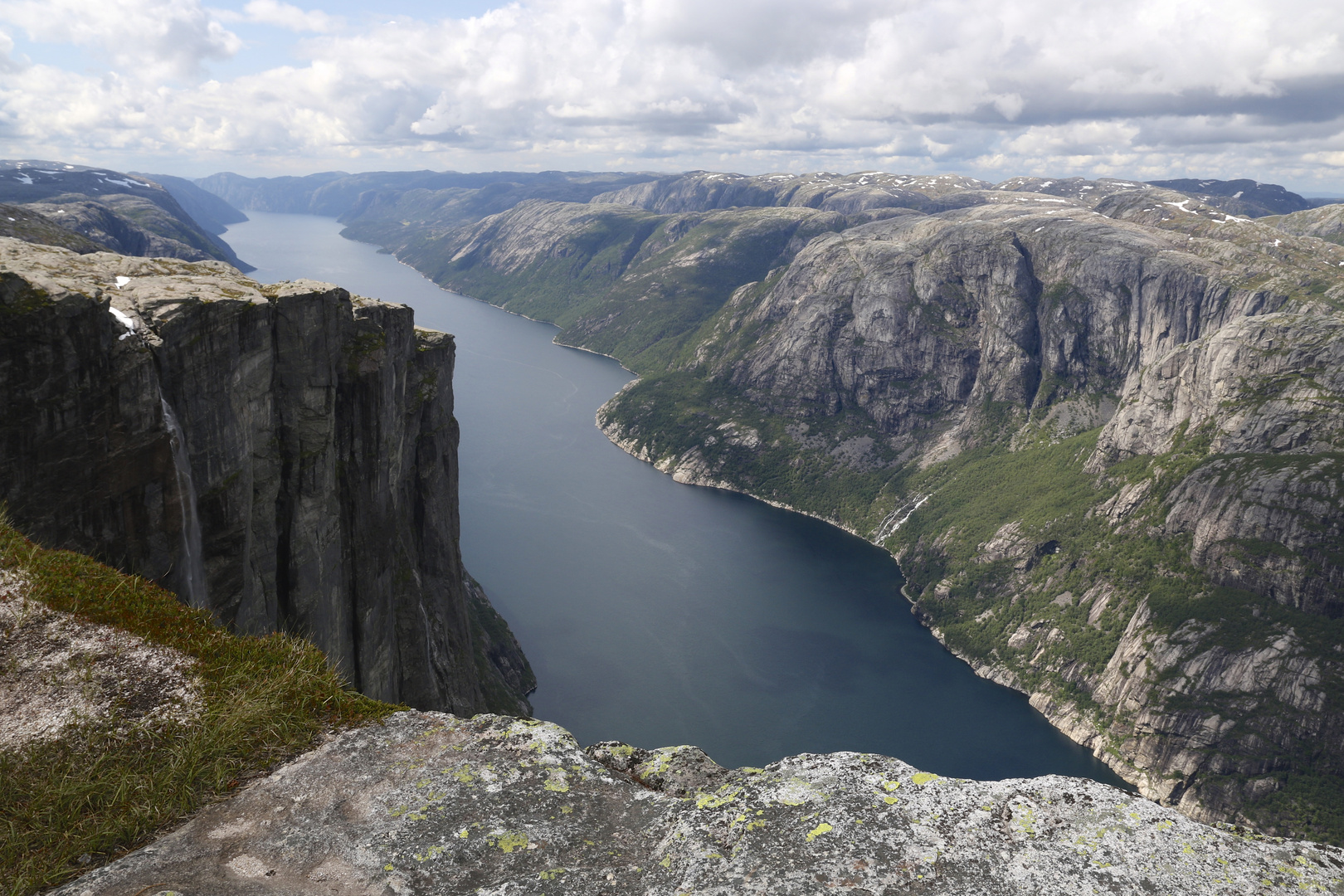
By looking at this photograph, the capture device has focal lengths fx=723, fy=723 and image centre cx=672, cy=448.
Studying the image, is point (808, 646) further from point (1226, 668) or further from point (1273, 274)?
point (1273, 274)

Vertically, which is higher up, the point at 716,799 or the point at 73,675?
the point at 73,675

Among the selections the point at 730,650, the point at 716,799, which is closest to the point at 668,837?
the point at 716,799

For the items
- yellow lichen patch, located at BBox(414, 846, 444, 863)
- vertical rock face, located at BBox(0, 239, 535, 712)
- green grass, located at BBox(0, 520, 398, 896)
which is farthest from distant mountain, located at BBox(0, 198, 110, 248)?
yellow lichen patch, located at BBox(414, 846, 444, 863)

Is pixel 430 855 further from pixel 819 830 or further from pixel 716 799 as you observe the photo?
pixel 819 830

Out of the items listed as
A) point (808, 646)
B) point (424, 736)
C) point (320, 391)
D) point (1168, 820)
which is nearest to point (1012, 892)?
point (1168, 820)

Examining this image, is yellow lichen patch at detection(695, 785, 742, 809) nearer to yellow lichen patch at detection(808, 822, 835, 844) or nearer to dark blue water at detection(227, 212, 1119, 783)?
yellow lichen patch at detection(808, 822, 835, 844)

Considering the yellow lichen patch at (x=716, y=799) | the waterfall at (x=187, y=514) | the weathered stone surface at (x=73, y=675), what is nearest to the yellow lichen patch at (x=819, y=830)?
the yellow lichen patch at (x=716, y=799)
